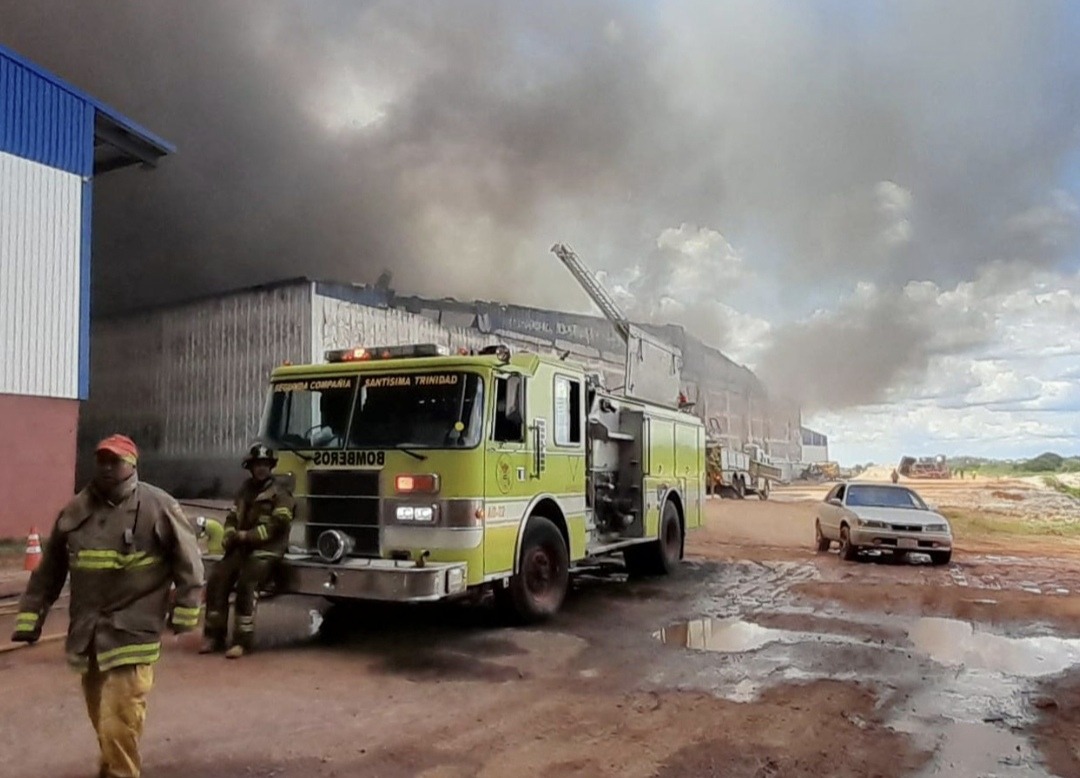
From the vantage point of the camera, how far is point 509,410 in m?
7.11

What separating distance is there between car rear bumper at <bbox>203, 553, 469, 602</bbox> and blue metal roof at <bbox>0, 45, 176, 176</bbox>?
10.9 meters

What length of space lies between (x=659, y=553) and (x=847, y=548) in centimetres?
373

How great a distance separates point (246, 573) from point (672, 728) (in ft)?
10.8

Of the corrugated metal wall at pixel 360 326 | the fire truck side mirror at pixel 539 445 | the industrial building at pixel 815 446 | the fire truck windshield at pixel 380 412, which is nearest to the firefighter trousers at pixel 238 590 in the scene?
the fire truck windshield at pixel 380 412

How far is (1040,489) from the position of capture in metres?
38.7

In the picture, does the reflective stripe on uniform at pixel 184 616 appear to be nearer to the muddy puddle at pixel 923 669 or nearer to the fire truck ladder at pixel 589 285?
the muddy puddle at pixel 923 669

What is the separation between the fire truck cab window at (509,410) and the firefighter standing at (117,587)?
342 centimetres

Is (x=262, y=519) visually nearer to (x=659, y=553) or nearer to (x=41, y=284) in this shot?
(x=659, y=553)

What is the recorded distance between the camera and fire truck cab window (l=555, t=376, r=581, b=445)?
7988 millimetres

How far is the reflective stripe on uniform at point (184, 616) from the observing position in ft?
11.7

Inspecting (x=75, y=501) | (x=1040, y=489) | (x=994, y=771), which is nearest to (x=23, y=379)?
(x=75, y=501)

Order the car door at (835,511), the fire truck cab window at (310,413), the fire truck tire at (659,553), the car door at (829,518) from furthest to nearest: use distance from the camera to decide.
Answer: the car door at (829,518) < the car door at (835,511) < the fire truck tire at (659,553) < the fire truck cab window at (310,413)

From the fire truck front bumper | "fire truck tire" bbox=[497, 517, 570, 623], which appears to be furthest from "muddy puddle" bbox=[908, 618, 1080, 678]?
the fire truck front bumper

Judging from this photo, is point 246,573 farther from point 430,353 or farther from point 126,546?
point 126,546
